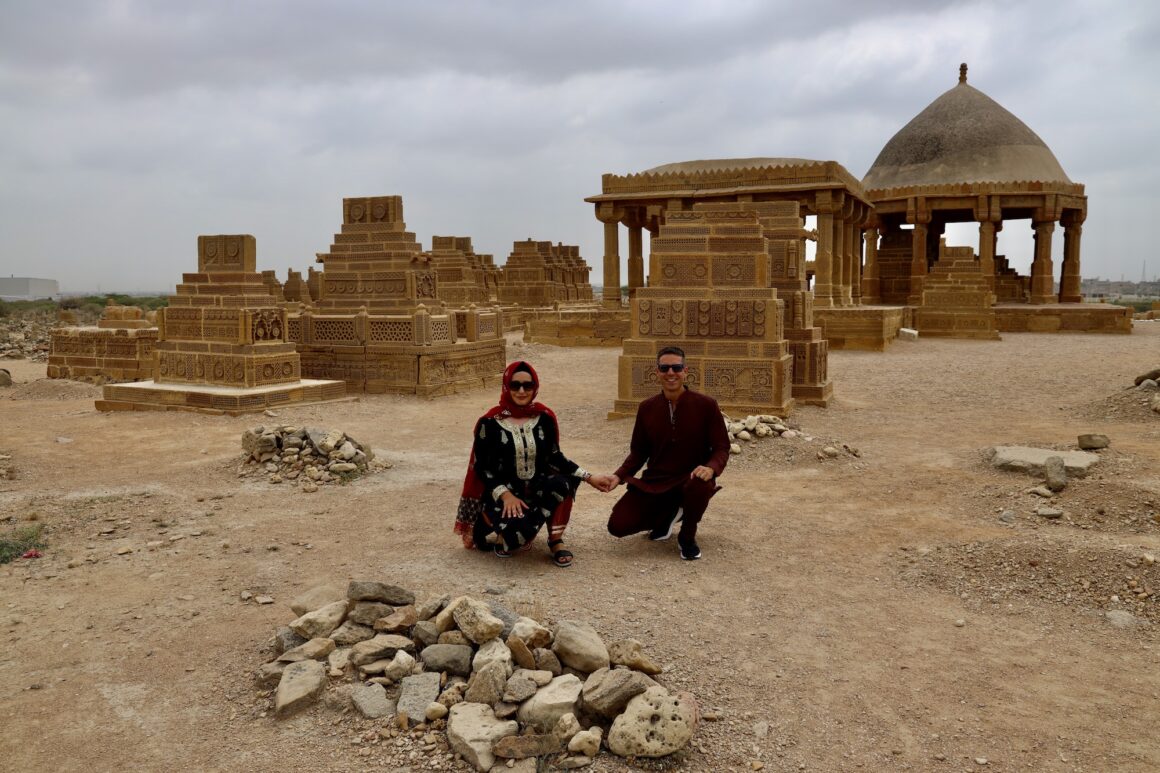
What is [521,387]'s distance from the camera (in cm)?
491

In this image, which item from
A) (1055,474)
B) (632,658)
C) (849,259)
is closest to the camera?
(632,658)

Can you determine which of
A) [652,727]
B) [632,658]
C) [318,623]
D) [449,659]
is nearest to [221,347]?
[318,623]

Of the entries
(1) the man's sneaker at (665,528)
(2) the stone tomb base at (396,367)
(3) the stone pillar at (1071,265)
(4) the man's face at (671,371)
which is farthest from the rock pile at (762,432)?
(3) the stone pillar at (1071,265)

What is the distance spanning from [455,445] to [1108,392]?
30.0 feet

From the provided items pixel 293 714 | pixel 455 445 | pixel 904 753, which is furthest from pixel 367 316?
pixel 904 753

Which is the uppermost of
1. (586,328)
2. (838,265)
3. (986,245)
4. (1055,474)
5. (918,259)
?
(986,245)

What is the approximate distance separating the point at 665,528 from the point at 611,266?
802 inches

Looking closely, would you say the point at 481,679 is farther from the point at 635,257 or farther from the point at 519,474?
the point at 635,257

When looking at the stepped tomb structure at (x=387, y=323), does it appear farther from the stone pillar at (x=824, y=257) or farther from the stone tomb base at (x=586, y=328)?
the stone pillar at (x=824, y=257)

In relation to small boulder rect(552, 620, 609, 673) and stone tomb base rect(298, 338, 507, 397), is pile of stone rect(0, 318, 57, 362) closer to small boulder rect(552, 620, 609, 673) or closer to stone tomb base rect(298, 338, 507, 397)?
stone tomb base rect(298, 338, 507, 397)

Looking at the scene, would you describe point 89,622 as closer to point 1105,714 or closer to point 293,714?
point 293,714

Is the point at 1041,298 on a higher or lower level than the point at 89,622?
higher

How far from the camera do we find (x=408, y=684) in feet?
10.9

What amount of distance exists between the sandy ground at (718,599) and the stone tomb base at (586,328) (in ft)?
45.9
